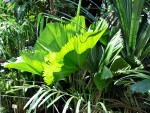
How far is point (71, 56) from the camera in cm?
207

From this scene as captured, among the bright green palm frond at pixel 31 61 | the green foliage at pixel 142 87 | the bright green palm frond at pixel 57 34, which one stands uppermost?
the bright green palm frond at pixel 57 34

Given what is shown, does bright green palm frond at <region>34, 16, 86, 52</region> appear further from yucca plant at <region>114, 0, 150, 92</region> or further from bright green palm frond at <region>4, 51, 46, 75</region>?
yucca plant at <region>114, 0, 150, 92</region>

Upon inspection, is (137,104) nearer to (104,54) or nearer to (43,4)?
(104,54)

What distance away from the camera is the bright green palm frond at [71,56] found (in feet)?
6.63

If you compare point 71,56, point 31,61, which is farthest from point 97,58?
point 31,61

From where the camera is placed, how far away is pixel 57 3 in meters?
3.34

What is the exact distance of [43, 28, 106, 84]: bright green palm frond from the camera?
79.6 inches

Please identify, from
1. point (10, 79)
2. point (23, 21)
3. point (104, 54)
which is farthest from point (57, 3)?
point (104, 54)

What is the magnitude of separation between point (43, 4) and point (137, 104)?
182 cm

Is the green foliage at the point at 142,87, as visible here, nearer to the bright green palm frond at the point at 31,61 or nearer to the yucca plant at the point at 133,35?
the yucca plant at the point at 133,35

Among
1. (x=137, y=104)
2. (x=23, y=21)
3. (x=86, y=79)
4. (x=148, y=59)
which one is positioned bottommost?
(x=137, y=104)

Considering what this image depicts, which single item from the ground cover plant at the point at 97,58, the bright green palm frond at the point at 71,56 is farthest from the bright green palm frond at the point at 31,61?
the bright green palm frond at the point at 71,56

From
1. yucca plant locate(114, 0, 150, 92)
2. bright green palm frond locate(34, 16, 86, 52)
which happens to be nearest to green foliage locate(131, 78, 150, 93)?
yucca plant locate(114, 0, 150, 92)

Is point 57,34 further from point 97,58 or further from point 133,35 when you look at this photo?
point 133,35
